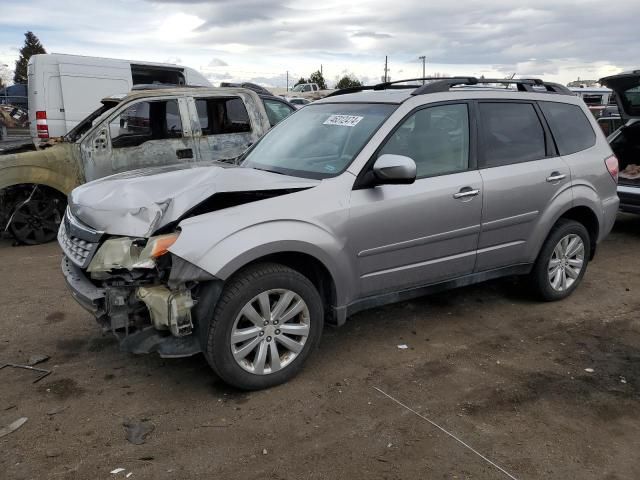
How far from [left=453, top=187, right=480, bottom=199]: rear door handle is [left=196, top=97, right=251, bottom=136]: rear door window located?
4.12 meters

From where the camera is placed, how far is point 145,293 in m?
3.16

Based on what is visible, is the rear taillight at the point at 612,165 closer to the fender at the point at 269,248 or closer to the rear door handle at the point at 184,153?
the fender at the point at 269,248

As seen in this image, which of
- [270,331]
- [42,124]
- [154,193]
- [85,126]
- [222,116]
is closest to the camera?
[270,331]

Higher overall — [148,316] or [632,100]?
[632,100]

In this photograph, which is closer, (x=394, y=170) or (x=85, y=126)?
(x=394, y=170)

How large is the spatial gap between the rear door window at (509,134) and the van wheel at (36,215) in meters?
5.34

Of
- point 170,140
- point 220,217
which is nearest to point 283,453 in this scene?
point 220,217

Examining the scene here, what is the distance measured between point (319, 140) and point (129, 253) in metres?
1.67

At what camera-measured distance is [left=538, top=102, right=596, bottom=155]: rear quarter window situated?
15.8 ft

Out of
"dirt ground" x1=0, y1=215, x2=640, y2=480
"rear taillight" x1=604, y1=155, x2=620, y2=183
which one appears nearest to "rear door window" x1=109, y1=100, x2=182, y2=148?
"dirt ground" x1=0, y1=215, x2=640, y2=480

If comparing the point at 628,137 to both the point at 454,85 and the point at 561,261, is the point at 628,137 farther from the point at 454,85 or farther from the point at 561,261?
the point at 454,85

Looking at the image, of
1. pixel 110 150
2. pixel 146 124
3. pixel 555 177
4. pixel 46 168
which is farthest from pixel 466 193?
pixel 46 168

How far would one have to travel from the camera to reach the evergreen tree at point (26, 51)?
60250 millimetres

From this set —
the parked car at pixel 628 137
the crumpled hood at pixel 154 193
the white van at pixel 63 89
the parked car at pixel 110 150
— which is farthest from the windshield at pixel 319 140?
the white van at pixel 63 89
